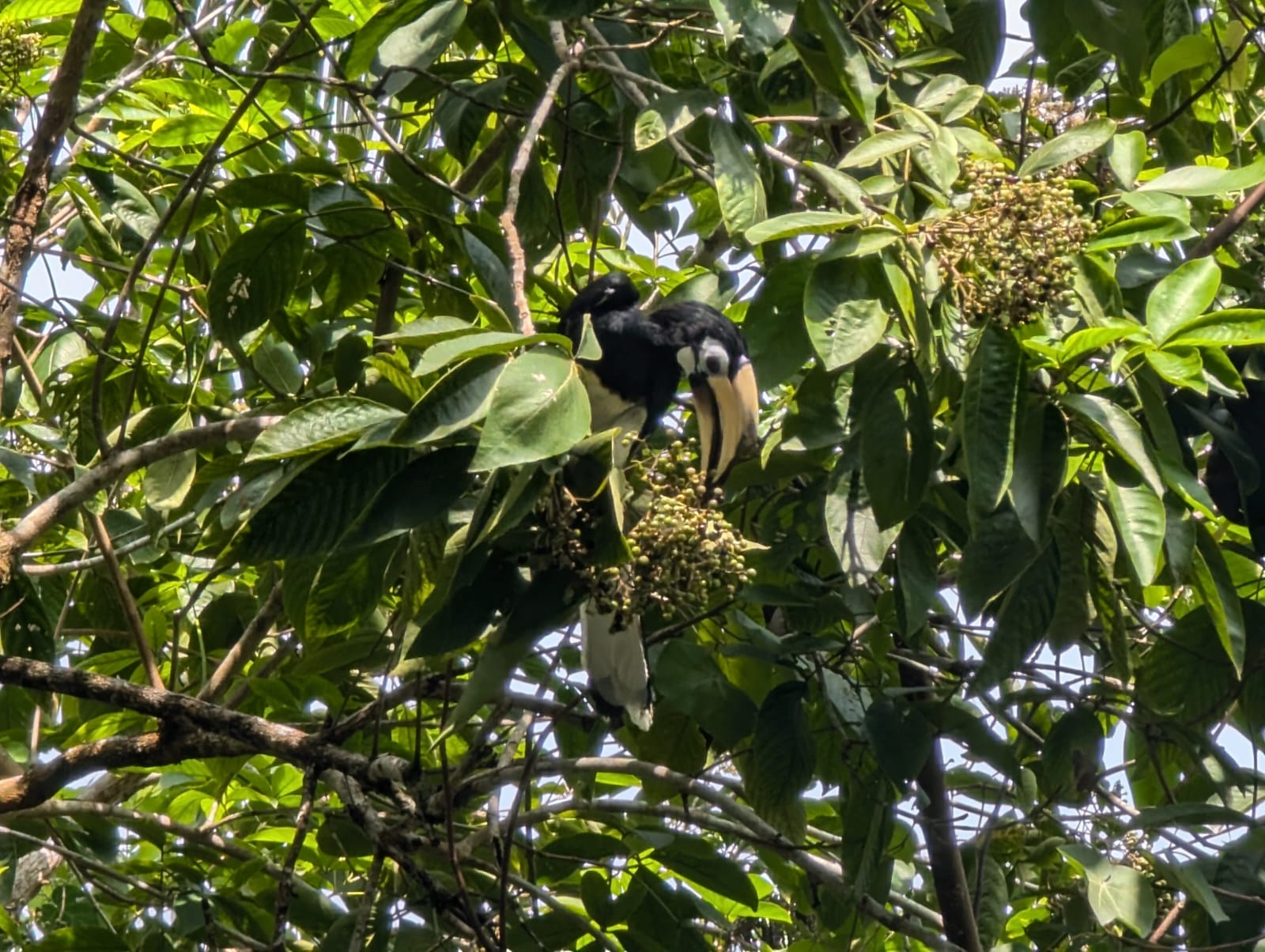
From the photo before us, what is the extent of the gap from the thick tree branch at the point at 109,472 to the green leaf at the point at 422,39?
1.48ft

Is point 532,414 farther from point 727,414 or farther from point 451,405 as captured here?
point 727,414

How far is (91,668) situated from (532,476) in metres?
1.36

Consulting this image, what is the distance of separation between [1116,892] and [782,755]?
0.39 m

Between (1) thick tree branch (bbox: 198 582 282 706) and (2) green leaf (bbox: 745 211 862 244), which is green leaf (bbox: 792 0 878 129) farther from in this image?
(1) thick tree branch (bbox: 198 582 282 706)

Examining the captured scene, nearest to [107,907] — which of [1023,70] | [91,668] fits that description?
[91,668]

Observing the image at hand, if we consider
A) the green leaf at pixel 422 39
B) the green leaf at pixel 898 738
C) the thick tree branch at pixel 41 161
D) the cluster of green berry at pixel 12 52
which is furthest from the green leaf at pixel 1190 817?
the cluster of green berry at pixel 12 52

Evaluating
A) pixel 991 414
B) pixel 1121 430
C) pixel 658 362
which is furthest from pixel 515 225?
pixel 658 362

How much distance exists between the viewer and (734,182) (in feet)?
5.23

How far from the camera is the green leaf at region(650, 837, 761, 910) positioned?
6.43ft

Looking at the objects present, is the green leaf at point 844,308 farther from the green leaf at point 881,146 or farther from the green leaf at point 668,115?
the green leaf at point 668,115

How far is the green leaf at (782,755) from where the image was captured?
5.70ft

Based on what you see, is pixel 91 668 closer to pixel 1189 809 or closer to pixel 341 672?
pixel 341 672

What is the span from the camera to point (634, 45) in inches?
70.5

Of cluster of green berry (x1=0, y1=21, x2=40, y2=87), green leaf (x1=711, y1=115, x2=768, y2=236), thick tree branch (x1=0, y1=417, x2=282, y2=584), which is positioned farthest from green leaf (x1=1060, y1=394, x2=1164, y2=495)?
cluster of green berry (x1=0, y1=21, x2=40, y2=87)
